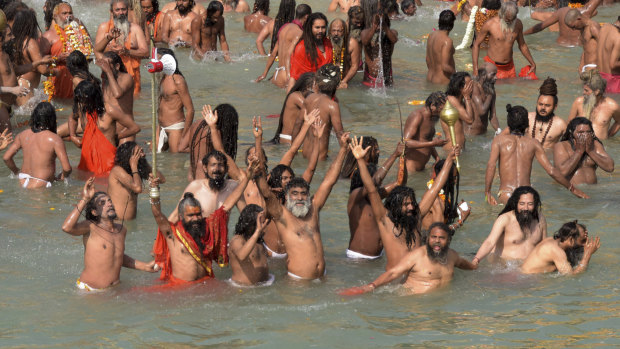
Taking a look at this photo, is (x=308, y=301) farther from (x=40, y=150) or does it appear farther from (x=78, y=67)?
Answer: (x=78, y=67)

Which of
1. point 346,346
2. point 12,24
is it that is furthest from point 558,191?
point 12,24

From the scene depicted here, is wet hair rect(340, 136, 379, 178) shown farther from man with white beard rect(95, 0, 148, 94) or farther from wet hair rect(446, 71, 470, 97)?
man with white beard rect(95, 0, 148, 94)

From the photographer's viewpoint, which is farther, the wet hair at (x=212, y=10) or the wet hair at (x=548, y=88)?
the wet hair at (x=212, y=10)

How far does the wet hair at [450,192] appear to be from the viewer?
9420 mm

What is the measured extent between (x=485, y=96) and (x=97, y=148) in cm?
463

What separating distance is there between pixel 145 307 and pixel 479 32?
28.1ft

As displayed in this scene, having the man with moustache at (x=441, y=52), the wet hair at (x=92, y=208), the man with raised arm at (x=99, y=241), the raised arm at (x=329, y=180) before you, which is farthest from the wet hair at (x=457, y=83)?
the wet hair at (x=92, y=208)

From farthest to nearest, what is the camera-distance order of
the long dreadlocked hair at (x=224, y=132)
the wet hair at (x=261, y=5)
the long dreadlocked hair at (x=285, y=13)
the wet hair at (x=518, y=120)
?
the wet hair at (x=261, y=5) → the long dreadlocked hair at (x=285, y=13) → the wet hair at (x=518, y=120) → the long dreadlocked hair at (x=224, y=132)

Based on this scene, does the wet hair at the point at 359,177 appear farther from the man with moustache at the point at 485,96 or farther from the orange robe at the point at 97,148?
the man with moustache at the point at 485,96

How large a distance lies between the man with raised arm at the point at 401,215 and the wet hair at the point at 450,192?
0.59 metres

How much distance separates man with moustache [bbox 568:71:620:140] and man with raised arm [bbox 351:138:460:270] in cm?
412

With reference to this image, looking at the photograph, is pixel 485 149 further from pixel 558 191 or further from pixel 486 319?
pixel 486 319

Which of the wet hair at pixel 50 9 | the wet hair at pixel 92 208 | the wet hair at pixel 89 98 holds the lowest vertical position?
the wet hair at pixel 92 208

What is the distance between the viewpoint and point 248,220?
27.2 feet
